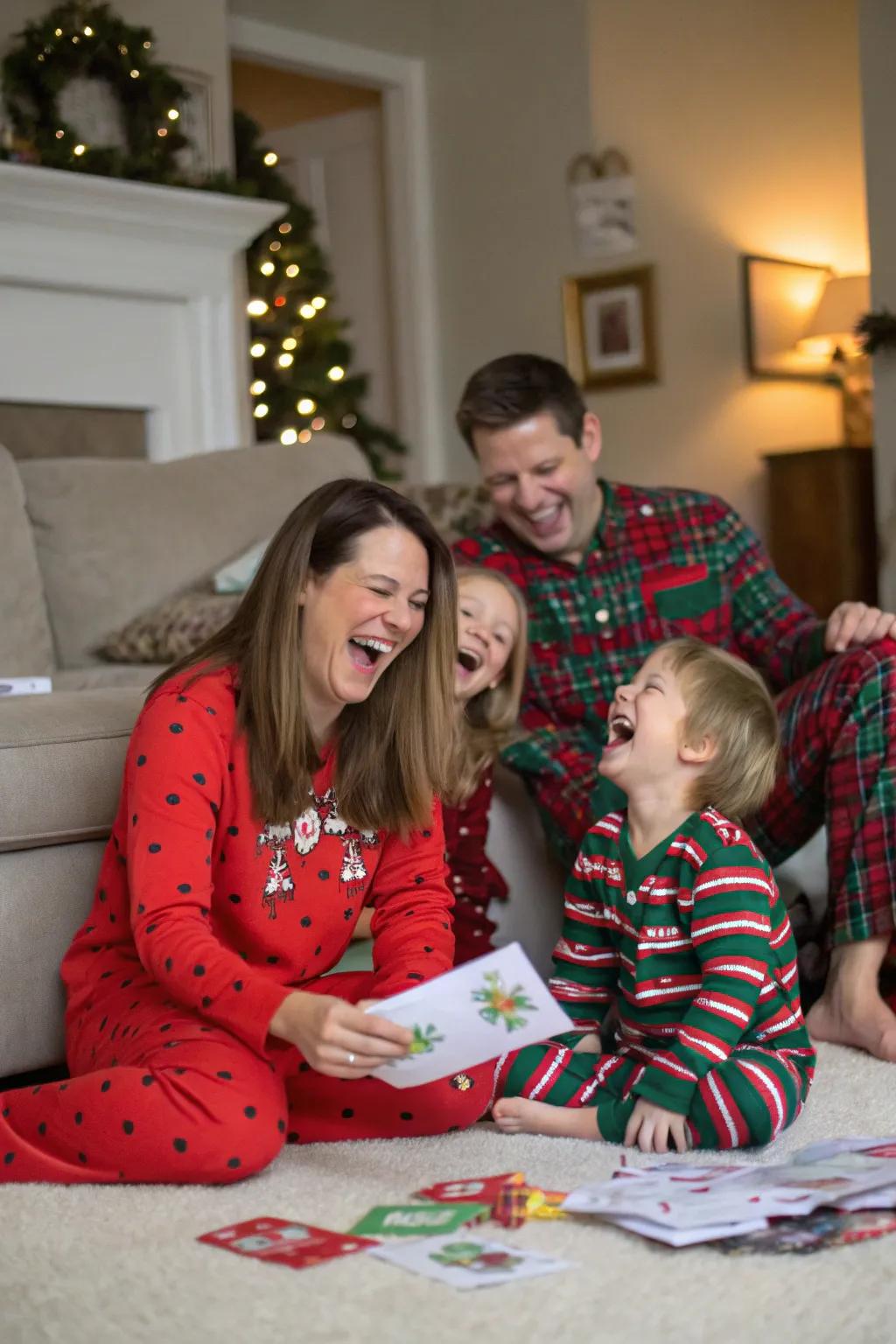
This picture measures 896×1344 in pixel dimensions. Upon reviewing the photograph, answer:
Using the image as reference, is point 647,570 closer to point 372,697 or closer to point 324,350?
point 372,697

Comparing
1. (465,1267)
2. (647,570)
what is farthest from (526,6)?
(465,1267)

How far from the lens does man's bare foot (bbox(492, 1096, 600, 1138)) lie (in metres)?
1.86

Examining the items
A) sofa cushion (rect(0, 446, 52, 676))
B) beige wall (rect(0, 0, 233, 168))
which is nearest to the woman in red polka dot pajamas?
sofa cushion (rect(0, 446, 52, 676))

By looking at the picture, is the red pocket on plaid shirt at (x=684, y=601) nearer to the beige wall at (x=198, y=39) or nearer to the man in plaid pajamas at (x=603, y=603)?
the man in plaid pajamas at (x=603, y=603)

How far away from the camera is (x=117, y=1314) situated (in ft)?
4.32

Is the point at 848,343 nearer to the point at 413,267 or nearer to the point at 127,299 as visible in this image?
the point at 413,267

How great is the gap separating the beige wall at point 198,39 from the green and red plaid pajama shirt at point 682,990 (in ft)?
12.4

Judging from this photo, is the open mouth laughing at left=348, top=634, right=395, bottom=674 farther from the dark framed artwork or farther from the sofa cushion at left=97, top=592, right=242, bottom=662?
the dark framed artwork

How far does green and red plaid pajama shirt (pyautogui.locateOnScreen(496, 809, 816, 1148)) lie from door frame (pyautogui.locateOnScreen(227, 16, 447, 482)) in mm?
4491

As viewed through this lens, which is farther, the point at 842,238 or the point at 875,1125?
the point at 842,238

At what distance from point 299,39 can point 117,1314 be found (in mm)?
5340

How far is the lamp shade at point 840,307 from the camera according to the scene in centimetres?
613

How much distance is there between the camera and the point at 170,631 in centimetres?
298

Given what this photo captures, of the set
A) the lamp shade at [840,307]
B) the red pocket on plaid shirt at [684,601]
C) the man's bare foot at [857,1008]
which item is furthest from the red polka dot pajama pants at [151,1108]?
the lamp shade at [840,307]
